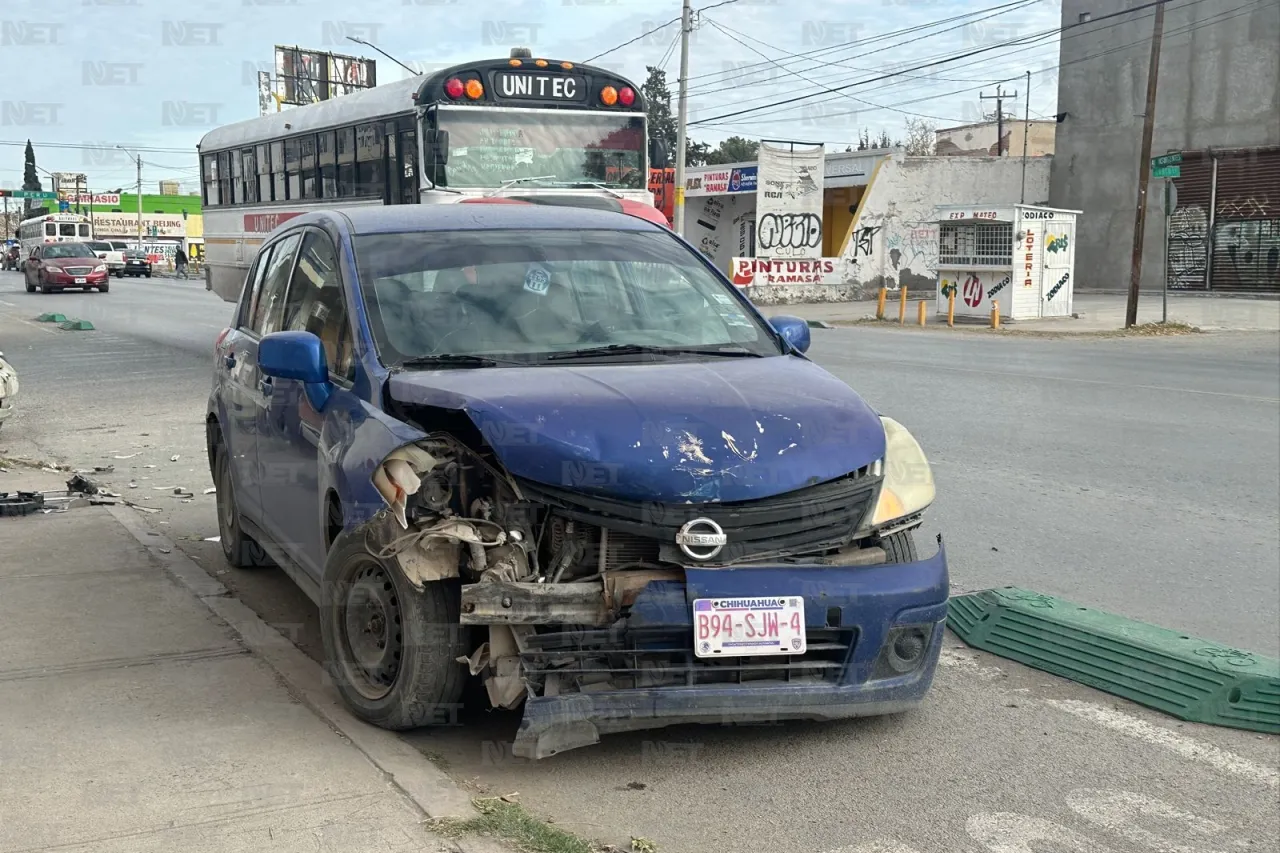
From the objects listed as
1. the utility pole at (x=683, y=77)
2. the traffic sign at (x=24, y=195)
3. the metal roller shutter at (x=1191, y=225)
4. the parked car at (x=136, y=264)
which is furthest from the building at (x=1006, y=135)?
the traffic sign at (x=24, y=195)

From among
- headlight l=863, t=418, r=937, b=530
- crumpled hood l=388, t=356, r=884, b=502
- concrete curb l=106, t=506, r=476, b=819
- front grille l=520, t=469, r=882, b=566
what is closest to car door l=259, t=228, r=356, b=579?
concrete curb l=106, t=506, r=476, b=819

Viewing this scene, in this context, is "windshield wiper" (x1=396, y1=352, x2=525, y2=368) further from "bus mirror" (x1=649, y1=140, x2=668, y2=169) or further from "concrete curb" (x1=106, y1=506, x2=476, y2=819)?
"bus mirror" (x1=649, y1=140, x2=668, y2=169)

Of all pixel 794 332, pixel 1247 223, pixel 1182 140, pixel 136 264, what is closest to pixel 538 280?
pixel 794 332

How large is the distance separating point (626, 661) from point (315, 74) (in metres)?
77.6

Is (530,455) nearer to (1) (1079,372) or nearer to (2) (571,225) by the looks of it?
(2) (571,225)

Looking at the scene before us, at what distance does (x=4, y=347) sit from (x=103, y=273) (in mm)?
22733

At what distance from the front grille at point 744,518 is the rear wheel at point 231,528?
114 inches

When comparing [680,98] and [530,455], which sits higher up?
[680,98]

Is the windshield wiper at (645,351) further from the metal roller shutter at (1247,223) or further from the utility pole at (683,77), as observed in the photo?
the metal roller shutter at (1247,223)

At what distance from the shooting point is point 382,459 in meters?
4.15

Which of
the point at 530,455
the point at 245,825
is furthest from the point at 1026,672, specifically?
the point at 245,825

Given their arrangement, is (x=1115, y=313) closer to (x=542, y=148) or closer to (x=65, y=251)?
(x=542, y=148)

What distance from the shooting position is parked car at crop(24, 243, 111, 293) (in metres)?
41.8

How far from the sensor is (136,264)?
62781 millimetres
